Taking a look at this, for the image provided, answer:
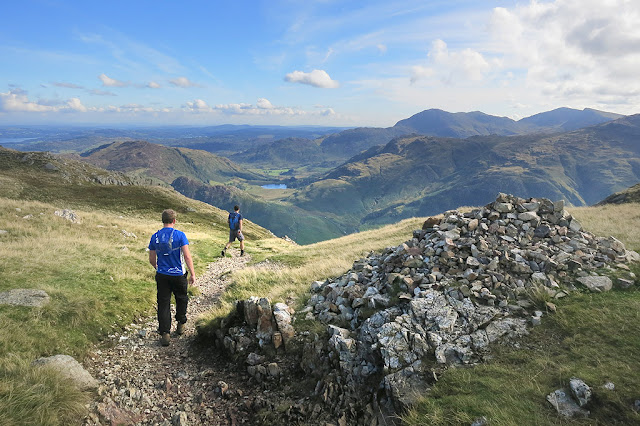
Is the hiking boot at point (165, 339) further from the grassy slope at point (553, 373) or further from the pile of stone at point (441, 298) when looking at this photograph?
the grassy slope at point (553, 373)

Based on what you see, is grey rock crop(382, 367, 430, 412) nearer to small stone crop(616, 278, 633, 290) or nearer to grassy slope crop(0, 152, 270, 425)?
grassy slope crop(0, 152, 270, 425)

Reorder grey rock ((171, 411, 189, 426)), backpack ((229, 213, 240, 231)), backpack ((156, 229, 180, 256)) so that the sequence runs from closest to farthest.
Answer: grey rock ((171, 411, 189, 426)), backpack ((156, 229, 180, 256)), backpack ((229, 213, 240, 231))

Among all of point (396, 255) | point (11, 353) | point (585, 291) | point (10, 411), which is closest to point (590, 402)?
point (585, 291)

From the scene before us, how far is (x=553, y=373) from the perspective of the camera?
6535mm

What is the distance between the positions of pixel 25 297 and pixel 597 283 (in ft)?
62.2

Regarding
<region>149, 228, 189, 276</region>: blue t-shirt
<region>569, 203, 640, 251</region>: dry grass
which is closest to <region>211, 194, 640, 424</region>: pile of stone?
<region>149, 228, 189, 276</region>: blue t-shirt

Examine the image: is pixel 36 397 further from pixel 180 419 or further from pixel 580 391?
pixel 580 391

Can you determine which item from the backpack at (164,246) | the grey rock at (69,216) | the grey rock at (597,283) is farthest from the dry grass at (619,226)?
the grey rock at (69,216)

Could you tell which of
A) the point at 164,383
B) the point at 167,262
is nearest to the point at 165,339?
the point at 164,383

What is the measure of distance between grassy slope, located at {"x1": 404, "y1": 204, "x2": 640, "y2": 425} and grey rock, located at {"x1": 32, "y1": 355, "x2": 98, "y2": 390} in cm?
775

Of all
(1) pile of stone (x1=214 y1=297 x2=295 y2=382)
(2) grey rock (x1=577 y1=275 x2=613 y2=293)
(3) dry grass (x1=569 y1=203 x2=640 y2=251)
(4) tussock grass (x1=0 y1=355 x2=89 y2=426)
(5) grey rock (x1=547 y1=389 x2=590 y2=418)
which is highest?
(2) grey rock (x1=577 y1=275 x2=613 y2=293)

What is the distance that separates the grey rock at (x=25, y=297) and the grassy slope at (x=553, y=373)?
1239 centimetres

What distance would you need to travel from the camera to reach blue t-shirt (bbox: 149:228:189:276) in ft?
33.6

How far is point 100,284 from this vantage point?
537 inches
